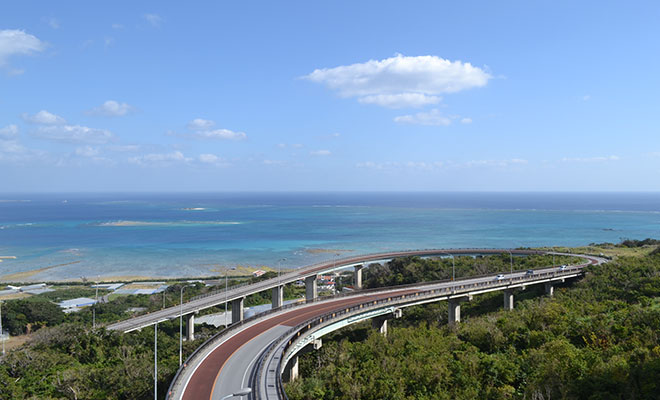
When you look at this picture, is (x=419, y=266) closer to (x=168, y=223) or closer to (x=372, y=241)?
(x=372, y=241)

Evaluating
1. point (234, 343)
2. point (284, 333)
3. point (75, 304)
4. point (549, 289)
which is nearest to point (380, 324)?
point (284, 333)

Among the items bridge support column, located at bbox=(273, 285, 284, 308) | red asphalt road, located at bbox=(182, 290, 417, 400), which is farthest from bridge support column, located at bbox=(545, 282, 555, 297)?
bridge support column, located at bbox=(273, 285, 284, 308)

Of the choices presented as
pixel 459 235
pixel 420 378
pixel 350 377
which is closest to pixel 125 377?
pixel 350 377

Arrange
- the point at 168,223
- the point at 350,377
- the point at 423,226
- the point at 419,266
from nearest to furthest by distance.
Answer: the point at 350,377, the point at 419,266, the point at 423,226, the point at 168,223

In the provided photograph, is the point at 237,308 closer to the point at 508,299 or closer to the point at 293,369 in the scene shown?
the point at 293,369

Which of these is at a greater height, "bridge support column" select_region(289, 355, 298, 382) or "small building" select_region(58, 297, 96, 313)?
"bridge support column" select_region(289, 355, 298, 382)

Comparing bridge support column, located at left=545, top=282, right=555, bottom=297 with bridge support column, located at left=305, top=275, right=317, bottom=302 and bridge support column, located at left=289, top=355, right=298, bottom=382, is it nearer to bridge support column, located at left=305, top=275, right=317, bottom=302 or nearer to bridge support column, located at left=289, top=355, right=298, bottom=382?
bridge support column, located at left=305, top=275, right=317, bottom=302

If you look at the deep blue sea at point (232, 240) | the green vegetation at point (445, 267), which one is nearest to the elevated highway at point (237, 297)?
the green vegetation at point (445, 267)
